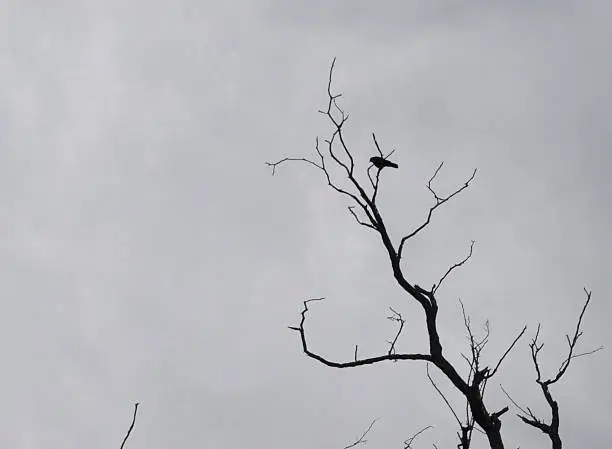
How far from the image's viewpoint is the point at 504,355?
699 cm

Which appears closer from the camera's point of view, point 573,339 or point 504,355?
point 504,355

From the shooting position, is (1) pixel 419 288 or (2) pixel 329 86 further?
(2) pixel 329 86

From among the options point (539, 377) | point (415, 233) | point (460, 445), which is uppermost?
point (415, 233)

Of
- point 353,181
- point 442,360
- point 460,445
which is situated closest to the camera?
point 460,445

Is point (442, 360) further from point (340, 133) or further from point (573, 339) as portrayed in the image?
point (340, 133)

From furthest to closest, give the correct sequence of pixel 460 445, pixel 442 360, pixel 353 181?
1. pixel 353 181
2. pixel 442 360
3. pixel 460 445

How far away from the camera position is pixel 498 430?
6.80m

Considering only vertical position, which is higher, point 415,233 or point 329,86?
point 329,86

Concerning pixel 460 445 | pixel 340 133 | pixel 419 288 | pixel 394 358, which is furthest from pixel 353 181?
pixel 460 445

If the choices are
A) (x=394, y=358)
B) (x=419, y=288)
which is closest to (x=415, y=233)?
(x=419, y=288)

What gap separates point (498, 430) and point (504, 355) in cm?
68

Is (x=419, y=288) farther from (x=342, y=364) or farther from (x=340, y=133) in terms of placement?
(x=340, y=133)

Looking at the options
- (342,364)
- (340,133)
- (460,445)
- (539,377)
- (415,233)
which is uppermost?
(340,133)

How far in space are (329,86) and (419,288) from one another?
2.28m
